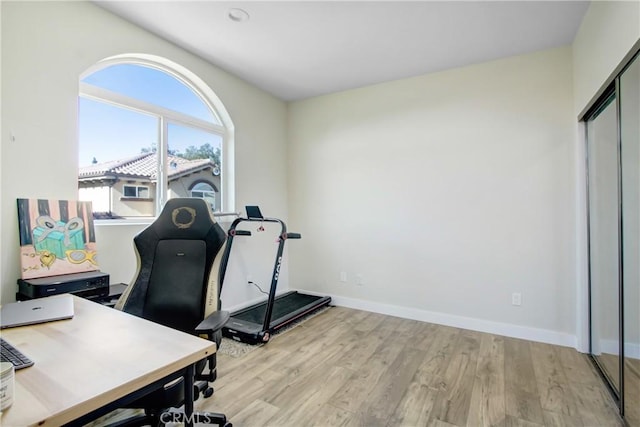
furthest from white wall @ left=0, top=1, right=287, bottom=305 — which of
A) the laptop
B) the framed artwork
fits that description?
the laptop

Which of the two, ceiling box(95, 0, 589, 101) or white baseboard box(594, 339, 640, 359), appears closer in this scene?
white baseboard box(594, 339, 640, 359)

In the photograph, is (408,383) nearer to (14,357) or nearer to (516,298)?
(516,298)

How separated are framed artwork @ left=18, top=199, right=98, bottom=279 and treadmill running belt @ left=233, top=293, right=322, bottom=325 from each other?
1.61 m

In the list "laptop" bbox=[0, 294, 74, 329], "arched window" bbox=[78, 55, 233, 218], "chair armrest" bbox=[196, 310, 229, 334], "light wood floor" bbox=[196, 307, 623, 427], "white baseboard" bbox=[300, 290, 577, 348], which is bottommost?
"light wood floor" bbox=[196, 307, 623, 427]

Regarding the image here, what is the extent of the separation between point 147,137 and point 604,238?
3950mm

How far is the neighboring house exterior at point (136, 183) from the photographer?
2469 millimetres

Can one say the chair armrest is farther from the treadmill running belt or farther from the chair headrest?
the treadmill running belt

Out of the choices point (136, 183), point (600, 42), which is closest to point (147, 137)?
point (136, 183)

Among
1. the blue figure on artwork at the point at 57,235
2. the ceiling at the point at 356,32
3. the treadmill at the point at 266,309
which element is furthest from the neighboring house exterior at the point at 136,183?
the ceiling at the point at 356,32

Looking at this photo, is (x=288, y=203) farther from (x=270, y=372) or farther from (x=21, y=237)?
(x=21, y=237)

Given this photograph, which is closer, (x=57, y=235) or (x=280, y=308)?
(x=57, y=235)

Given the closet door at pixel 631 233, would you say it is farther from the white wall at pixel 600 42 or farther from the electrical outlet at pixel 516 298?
the electrical outlet at pixel 516 298

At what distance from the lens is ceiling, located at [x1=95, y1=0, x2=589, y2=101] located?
7.75 feet

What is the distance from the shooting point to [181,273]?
68.9 inches
